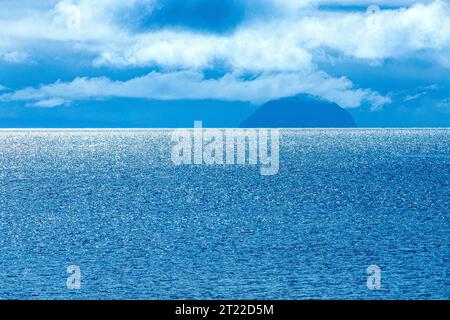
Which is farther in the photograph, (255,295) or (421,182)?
(421,182)

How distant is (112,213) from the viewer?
366ft

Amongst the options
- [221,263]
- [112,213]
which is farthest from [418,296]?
[112,213]

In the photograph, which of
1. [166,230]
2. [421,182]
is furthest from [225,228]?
[421,182]

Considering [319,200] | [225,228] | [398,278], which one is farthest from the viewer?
[319,200]

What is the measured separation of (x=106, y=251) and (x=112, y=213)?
36.4m

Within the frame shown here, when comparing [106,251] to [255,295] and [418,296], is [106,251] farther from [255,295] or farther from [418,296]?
[418,296]

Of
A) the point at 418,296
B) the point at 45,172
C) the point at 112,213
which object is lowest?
the point at 418,296

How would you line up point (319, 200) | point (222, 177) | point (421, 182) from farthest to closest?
point (222, 177)
point (421, 182)
point (319, 200)

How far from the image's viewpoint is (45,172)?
653 feet

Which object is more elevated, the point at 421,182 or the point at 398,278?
the point at 421,182

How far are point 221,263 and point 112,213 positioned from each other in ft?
157
